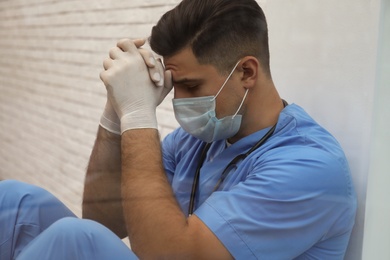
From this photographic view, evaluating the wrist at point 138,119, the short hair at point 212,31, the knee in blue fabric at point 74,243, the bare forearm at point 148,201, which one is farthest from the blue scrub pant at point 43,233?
the short hair at point 212,31

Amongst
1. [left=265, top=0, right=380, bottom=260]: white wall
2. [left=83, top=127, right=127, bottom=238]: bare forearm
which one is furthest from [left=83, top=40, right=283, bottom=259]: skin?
[left=265, top=0, right=380, bottom=260]: white wall

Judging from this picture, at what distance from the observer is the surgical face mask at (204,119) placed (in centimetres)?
94

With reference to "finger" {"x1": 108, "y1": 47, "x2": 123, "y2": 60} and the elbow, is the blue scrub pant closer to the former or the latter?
the elbow

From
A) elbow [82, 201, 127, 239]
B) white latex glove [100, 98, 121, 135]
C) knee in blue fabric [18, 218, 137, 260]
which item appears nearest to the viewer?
knee in blue fabric [18, 218, 137, 260]

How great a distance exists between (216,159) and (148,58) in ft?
0.77

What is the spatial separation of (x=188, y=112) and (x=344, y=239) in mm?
348

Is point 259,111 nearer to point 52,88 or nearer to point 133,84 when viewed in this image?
point 133,84

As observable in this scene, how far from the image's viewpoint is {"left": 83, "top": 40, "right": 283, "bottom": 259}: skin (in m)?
0.83

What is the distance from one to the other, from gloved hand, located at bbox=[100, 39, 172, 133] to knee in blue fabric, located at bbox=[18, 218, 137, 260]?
0.85 feet

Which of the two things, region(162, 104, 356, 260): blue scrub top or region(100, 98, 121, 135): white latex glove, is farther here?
region(100, 98, 121, 135): white latex glove

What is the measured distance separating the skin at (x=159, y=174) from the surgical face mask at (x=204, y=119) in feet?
0.03

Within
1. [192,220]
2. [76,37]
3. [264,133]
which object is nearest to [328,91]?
[264,133]

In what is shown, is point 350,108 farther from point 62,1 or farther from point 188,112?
point 62,1

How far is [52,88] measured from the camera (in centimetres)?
104
